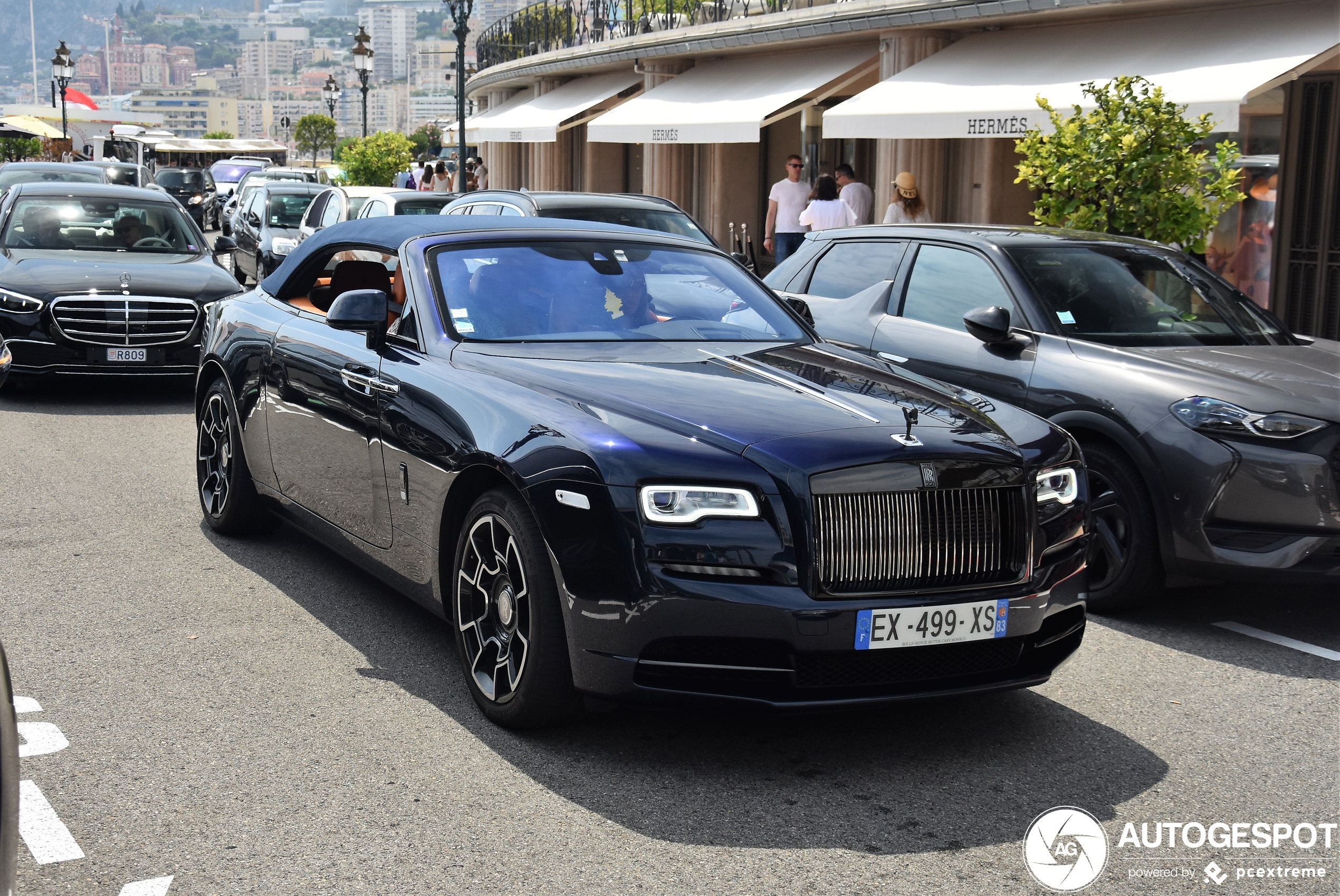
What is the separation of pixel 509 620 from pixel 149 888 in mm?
1421

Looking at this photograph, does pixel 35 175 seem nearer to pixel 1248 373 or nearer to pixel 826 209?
pixel 826 209

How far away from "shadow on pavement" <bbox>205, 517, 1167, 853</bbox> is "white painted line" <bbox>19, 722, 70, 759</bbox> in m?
1.08

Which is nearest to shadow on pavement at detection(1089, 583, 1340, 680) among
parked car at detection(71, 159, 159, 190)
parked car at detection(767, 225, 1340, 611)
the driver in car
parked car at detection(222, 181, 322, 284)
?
parked car at detection(767, 225, 1340, 611)

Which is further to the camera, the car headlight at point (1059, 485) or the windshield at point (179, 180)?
the windshield at point (179, 180)

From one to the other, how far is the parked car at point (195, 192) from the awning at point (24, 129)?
45.7ft

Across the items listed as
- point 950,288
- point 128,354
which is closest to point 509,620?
point 950,288

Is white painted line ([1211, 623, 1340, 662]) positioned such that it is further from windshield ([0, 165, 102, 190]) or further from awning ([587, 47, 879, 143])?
windshield ([0, 165, 102, 190])

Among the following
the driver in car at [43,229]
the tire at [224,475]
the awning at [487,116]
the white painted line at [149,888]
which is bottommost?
the white painted line at [149,888]

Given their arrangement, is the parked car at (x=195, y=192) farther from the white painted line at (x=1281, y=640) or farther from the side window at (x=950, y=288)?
the white painted line at (x=1281, y=640)

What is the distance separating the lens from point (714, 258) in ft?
20.4

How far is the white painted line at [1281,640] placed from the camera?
592cm

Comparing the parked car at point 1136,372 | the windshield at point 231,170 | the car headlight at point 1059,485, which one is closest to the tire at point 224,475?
the parked car at point 1136,372

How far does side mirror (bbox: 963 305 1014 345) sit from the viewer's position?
6852 millimetres

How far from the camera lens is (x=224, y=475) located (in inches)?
283
